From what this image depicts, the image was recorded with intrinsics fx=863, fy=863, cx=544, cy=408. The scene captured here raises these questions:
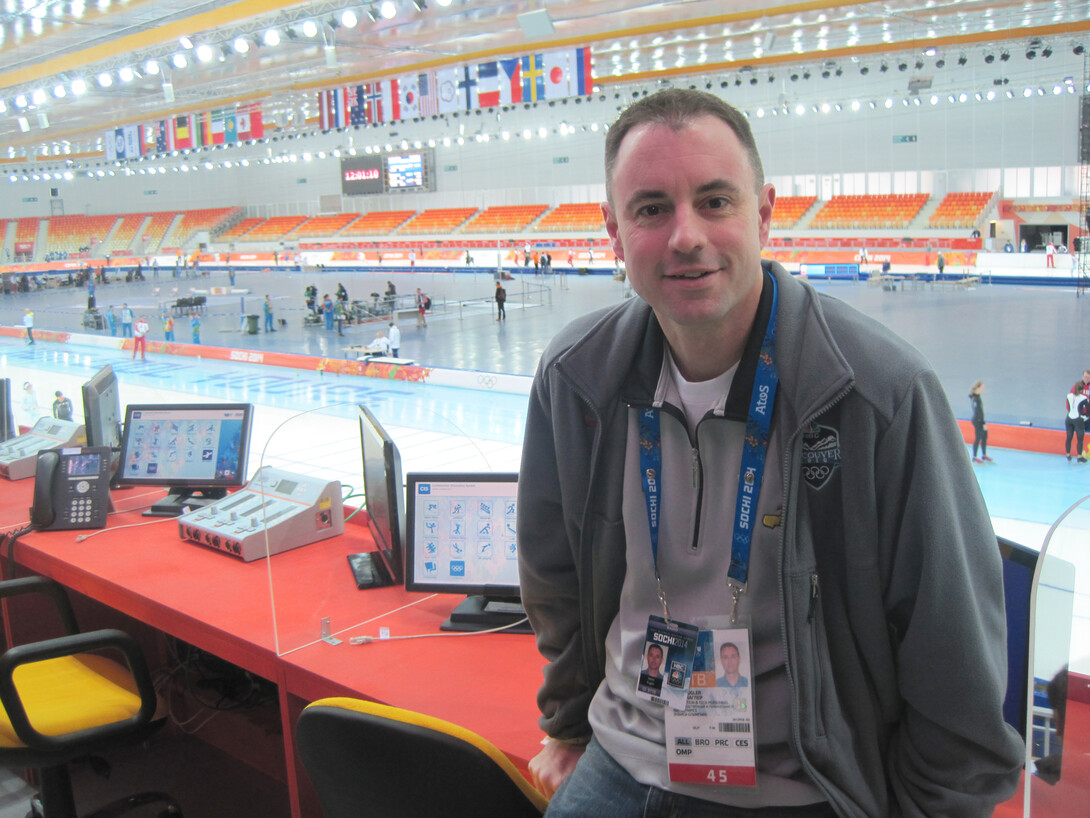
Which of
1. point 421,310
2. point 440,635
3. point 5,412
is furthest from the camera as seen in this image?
point 421,310

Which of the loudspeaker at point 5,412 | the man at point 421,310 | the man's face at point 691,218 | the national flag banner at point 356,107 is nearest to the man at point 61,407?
the loudspeaker at point 5,412

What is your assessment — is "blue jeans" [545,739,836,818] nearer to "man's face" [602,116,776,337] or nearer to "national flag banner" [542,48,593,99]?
"man's face" [602,116,776,337]

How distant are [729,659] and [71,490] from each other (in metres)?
2.94

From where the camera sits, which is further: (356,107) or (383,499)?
(356,107)

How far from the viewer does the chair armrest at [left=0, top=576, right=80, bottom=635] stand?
2674mm

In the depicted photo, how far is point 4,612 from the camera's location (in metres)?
3.37

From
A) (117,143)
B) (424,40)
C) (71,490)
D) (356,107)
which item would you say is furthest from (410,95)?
(71,490)

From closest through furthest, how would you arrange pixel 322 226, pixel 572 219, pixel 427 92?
pixel 427 92 → pixel 572 219 → pixel 322 226

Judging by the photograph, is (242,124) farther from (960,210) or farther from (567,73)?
(960,210)

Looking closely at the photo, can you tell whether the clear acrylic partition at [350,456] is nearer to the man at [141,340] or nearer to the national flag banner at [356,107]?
the national flag banner at [356,107]

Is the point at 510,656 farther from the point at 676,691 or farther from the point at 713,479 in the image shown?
the point at 713,479

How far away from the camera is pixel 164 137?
1669cm

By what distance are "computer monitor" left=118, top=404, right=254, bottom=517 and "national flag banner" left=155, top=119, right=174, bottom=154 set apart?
48.6ft

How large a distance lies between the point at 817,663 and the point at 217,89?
21.1 meters
